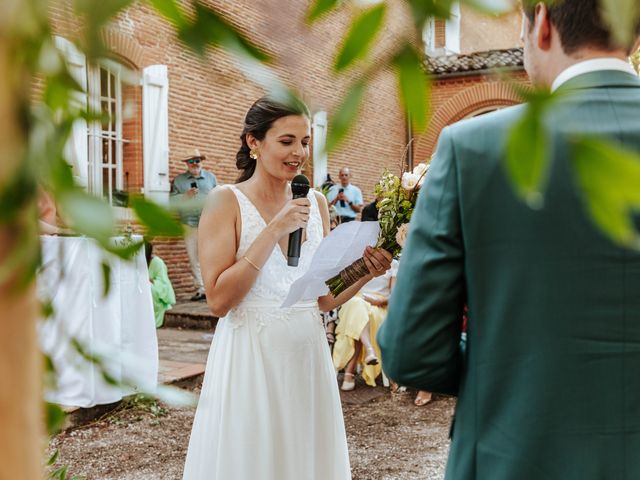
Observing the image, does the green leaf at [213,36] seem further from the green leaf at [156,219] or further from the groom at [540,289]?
the groom at [540,289]

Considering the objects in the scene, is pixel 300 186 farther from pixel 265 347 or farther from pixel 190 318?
pixel 190 318

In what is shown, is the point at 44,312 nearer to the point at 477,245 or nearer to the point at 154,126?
Answer: the point at 477,245

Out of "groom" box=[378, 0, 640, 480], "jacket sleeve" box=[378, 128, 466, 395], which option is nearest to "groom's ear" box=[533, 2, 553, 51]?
"groom" box=[378, 0, 640, 480]

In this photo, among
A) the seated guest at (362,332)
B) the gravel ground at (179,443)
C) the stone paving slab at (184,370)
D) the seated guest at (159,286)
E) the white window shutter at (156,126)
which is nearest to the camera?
the gravel ground at (179,443)

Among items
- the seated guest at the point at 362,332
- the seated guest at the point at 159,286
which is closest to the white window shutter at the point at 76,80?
the seated guest at the point at 362,332

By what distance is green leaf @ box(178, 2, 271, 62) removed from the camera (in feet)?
1.95

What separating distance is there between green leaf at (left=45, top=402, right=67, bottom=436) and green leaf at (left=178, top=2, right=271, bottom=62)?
49 centimetres

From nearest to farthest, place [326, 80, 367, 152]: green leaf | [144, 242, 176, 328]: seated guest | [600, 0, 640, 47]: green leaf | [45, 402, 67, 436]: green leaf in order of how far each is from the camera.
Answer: [600, 0, 640, 47]: green leaf → [326, 80, 367, 152]: green leaf → [45, 402, 67, 436]: green leaf → [144, 242, 176, 328]: seated guest

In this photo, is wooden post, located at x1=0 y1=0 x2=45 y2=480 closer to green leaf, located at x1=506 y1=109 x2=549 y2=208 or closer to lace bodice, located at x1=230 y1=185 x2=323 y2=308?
green leaf, located at x1=506 y1=109 x2=549 y2=208

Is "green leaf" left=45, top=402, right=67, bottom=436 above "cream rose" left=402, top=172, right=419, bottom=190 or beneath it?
beneath

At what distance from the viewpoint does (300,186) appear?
303cm

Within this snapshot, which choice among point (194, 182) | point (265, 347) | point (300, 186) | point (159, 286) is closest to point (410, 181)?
point (300, 186)

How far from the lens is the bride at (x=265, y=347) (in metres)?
2.86

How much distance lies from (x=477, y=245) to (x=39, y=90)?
1080 mm
